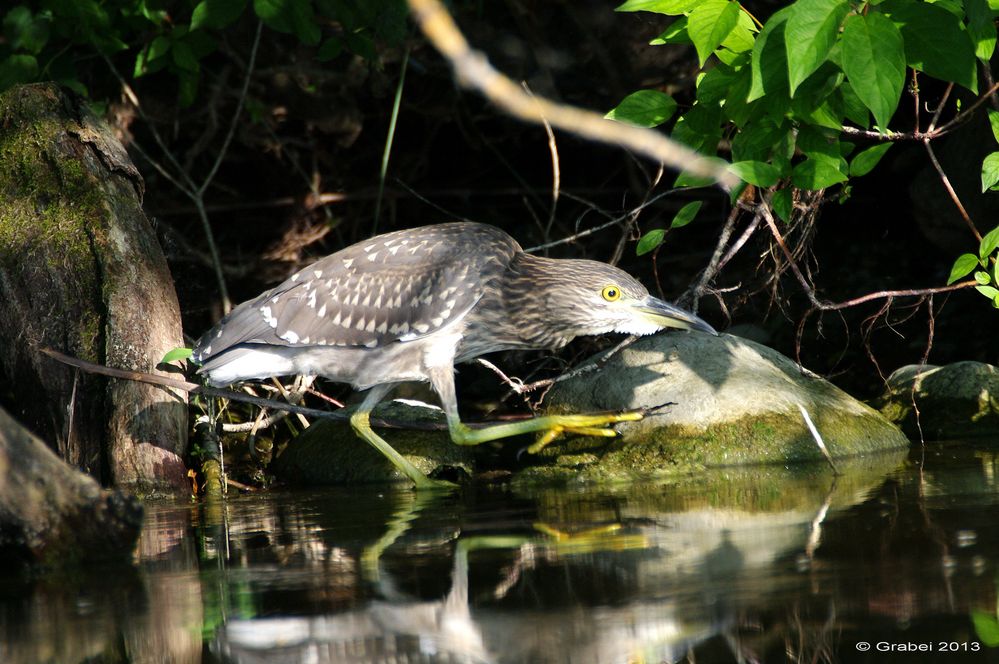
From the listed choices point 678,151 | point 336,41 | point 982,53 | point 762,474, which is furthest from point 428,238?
point 678,151

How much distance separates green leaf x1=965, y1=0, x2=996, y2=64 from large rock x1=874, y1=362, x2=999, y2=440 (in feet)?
7.28

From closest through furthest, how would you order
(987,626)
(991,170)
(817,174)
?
(987,626)
(817,174)
(991,170)

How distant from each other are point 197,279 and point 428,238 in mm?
3180

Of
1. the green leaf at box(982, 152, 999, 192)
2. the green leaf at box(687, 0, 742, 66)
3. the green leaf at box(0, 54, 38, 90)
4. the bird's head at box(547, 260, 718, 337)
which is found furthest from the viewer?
the green leaf at box(0, 54, 38, 90)

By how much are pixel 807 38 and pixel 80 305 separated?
3.80m

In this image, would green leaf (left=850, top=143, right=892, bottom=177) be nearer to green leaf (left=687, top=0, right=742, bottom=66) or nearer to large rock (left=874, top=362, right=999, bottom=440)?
green leaf (left=687, top=0, right=742, bottom=66)

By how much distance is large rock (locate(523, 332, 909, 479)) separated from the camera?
5355mm

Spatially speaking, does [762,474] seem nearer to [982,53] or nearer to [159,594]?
[982,53]

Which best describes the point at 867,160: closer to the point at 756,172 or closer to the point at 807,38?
the point at 756,172

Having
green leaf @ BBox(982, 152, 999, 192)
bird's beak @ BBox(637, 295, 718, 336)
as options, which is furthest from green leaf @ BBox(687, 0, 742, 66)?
bird's beak @ BBox(637, 295, 718, 336)

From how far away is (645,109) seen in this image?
4.30m

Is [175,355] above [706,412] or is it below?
above

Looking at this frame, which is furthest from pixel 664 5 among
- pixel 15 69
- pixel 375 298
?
pixel 15 69

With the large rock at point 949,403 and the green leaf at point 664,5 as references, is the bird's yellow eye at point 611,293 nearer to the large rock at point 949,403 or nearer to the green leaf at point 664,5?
the large rock at point 949,403
